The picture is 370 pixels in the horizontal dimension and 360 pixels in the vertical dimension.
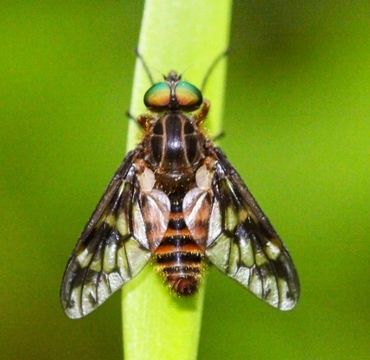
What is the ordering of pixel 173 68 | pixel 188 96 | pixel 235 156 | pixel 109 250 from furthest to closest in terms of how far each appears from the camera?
pixel 235 156 → pixel 109 250 → pixel 188 96 → pixel 173 68

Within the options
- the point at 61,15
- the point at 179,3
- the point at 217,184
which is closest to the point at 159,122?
the point at 217,184

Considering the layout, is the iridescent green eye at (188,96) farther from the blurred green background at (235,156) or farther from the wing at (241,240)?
the blurred green background at (235,156)

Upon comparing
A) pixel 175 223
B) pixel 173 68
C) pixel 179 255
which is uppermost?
pixel 173 68

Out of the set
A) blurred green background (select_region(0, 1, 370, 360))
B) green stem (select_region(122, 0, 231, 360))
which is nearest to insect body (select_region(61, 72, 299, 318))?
green stem (select_region(122, 0, 231, 360))

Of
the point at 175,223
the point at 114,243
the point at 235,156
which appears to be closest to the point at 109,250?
the point at 114,243

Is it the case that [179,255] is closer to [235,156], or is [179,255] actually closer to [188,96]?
[188,96]
